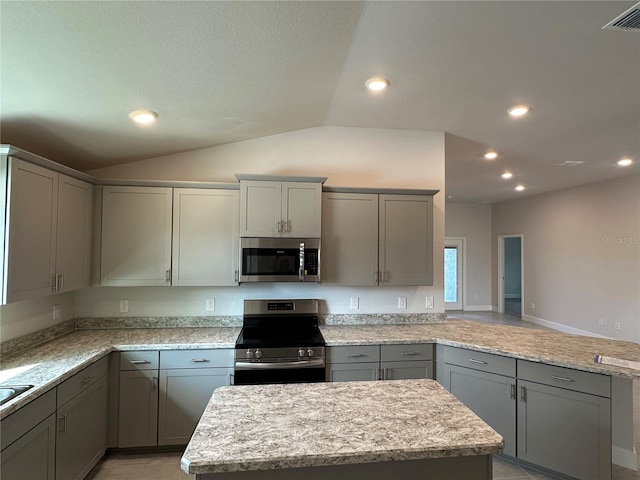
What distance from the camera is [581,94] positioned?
102 inches

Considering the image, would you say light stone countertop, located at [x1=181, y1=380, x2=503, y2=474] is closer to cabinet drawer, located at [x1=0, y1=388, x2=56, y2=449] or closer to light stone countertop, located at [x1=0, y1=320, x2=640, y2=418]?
cabinet drawer, located at [x1=0, y1=388, x2=56, y2=449]

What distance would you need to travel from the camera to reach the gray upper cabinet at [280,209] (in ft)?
9.43

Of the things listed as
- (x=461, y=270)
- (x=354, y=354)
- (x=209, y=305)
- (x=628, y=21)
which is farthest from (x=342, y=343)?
(x=461, y=270)

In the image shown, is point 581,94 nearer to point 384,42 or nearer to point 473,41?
point 473,41

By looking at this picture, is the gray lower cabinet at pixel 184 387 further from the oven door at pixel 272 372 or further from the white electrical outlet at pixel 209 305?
the white electrical outlet at pixel 209 305

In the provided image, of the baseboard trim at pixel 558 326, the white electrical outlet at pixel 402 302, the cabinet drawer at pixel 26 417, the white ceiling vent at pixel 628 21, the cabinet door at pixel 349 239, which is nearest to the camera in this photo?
the cabinet drawer at pixel 26 417

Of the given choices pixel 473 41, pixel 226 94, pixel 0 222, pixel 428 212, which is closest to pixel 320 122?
pixel 226 94

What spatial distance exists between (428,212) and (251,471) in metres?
2.61

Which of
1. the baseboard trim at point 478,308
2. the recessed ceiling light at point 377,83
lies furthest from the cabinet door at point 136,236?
the baseboard trim at point 478,308

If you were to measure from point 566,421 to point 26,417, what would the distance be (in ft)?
10.7

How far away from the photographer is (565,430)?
228 centimetres

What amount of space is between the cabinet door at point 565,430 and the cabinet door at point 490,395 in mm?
61

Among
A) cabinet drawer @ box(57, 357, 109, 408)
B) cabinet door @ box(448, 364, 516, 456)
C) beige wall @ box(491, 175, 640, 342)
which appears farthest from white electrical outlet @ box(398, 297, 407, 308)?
beige wall @ box(491, 175, 640, 342)

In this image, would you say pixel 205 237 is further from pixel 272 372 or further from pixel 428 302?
pixel 428 302
